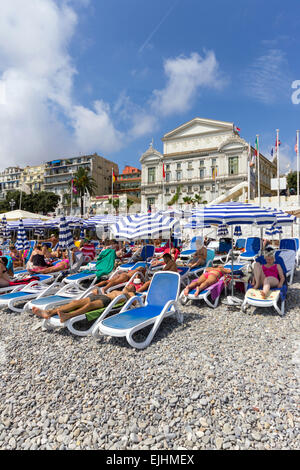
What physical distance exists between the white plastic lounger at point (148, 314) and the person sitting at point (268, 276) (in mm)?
1789

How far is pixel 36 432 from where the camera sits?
98.7 inches

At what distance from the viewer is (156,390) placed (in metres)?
2.96

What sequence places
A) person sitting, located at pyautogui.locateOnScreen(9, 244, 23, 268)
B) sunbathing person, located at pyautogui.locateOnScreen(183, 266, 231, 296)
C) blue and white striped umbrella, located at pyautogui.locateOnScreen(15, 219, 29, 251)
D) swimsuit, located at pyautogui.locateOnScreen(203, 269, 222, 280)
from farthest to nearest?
blue and white striped umbrella, located at pyautogui.locateOnScreen(15, 219, 29, 251) → person sitting, located at pyautogui.locateOnScreen(9, 244, 23, 268) → swimsuit, located at pyautogui.locateOnScreen(203, 269, 222, 280) → sunbathing person, located at pyautogui.locateOnScreen(183, 266, 231, 296)

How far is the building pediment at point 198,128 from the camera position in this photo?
5516cm

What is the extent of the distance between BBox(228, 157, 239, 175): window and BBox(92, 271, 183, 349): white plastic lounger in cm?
5070

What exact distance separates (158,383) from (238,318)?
8.21 ft

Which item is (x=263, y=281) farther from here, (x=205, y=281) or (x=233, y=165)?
(x=233, y=165)

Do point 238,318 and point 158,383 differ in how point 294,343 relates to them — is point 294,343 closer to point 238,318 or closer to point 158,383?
point 238,318

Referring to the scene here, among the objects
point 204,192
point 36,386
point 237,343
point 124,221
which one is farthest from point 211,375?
point 204,192

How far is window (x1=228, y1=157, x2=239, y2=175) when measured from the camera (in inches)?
2037

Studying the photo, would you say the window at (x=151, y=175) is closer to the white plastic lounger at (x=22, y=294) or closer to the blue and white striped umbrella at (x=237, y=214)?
the white plastic lounger at (x=22, y=294)

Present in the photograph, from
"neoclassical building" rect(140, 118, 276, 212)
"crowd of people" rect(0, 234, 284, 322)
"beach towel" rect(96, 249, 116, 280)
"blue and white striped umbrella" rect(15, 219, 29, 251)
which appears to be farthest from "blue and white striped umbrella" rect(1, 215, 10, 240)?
"neoclassical building" rect(140, 118, 276, 212)

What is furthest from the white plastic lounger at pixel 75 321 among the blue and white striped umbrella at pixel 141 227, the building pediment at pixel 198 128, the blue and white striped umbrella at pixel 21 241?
the building pediment at pixel 198 128

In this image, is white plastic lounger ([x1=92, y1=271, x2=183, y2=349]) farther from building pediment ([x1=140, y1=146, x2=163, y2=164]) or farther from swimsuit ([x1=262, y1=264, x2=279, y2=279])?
building pediment ([x1=140, y1=146, x2=163, y2=164])
